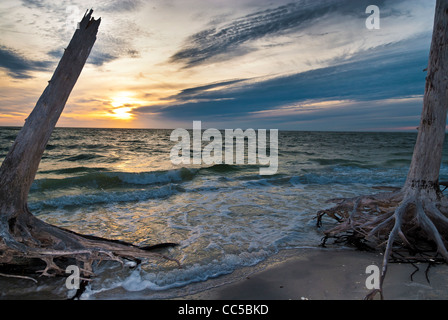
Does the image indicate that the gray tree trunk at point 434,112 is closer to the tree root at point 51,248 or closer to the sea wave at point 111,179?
the tree root at point 51,248

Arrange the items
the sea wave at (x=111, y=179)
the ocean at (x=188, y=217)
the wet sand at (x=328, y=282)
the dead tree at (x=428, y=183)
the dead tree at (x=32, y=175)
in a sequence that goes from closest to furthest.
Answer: the wet sand at (x=328, y=282) < the dead tree at (x=32, y=175) < the ocean at (x=188, y=217) < the dead tree at (x=428, y=183) < the sea wave at (x=111, y=179)

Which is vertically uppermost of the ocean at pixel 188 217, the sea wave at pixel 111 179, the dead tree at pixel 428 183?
the dead tree at pixel 428 183

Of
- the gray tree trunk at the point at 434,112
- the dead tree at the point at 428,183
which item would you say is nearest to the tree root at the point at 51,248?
the dead tree at the point at 428,183

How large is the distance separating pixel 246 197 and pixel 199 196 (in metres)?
1.69

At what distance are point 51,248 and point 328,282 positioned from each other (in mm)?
3669

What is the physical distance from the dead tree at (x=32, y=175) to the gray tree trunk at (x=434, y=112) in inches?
173

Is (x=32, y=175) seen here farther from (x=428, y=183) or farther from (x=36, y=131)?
(x=428, y=183)

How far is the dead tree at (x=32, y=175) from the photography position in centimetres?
357

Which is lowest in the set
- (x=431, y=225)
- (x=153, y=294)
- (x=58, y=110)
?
(x=153, y=294)

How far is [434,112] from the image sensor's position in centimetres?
415

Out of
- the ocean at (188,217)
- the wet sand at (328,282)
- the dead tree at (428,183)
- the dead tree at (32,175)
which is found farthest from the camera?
the dead tree at (428,183)
